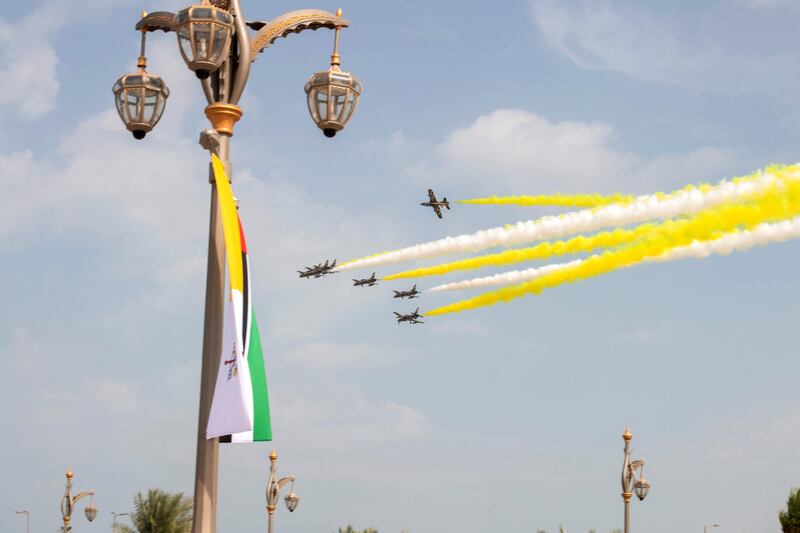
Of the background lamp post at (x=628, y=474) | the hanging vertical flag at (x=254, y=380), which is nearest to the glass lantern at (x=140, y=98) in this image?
the hanging vertical flag at (x=254, y=380)

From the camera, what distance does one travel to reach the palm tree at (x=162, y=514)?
2005 inches

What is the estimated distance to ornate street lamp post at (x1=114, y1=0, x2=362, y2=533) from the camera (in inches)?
460

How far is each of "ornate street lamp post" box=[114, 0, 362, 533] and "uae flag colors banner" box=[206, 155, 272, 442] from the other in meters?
0.30

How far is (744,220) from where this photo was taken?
2328cm

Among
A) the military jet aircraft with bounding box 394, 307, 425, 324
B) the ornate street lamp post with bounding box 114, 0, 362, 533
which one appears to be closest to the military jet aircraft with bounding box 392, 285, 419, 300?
the military jet aircraft with bounding box 394, 307, 425, 324

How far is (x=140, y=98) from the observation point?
13.5 m

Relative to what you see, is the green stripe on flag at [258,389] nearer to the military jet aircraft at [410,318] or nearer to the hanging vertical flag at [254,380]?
the hanging vertical flag at [254,380]

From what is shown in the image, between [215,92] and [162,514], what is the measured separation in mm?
41190

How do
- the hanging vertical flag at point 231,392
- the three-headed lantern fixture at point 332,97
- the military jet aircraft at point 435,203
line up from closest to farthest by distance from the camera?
the hanging vertical flag at point 231,392 → the three-headed lantern fixture at point 332,97 → the military jet aircraft at point 435,203

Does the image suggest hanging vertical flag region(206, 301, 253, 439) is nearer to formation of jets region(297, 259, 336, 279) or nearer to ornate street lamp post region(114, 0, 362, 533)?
ornate street lamp post region(114, 0, 362, 533)

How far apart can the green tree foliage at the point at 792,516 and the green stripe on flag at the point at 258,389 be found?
4085 cm

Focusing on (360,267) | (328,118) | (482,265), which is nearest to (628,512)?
(482,265)

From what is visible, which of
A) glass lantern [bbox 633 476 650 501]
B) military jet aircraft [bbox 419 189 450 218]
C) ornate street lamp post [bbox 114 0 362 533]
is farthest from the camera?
military jet aircraft [bbox 419 189 450 218]

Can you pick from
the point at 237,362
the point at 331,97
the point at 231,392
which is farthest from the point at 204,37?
the point at 231,392
